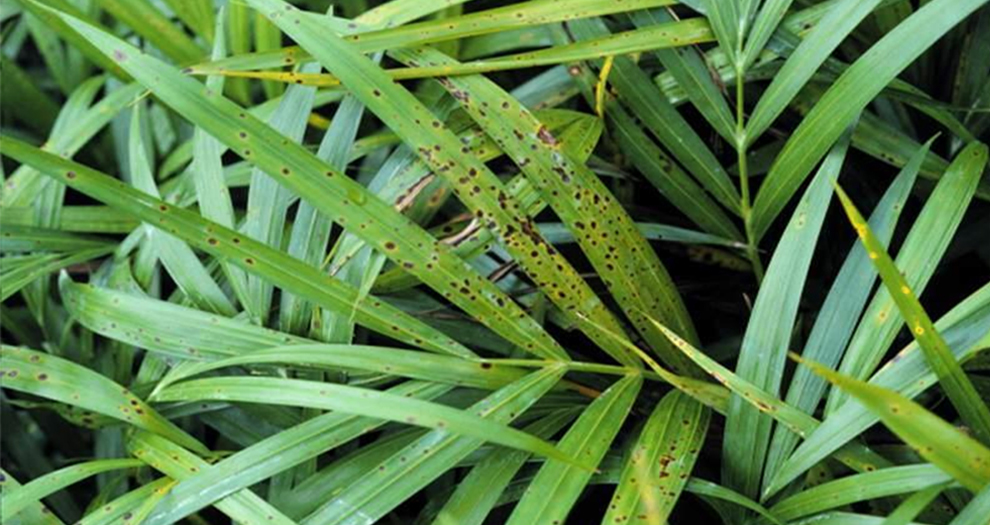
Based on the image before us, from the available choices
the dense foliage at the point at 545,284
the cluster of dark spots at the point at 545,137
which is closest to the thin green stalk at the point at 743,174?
the dense foliage at the point at 545,284

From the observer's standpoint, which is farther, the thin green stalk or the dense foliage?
the thin green stalk

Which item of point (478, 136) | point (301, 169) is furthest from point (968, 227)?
point (301, 169)

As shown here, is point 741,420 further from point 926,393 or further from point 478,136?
point 478,136

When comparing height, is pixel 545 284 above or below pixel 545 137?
below

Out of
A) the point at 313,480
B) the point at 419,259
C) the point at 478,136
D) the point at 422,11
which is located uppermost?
the point at 422,11

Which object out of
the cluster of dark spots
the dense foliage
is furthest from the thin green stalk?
the cluster of dark spots

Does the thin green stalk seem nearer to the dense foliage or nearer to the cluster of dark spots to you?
the dense foliage

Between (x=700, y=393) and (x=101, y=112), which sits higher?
(x=101, y=112)

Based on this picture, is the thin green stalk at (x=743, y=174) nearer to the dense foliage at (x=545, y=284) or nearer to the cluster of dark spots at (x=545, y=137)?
the dense foliage at (x=545, y=284)
